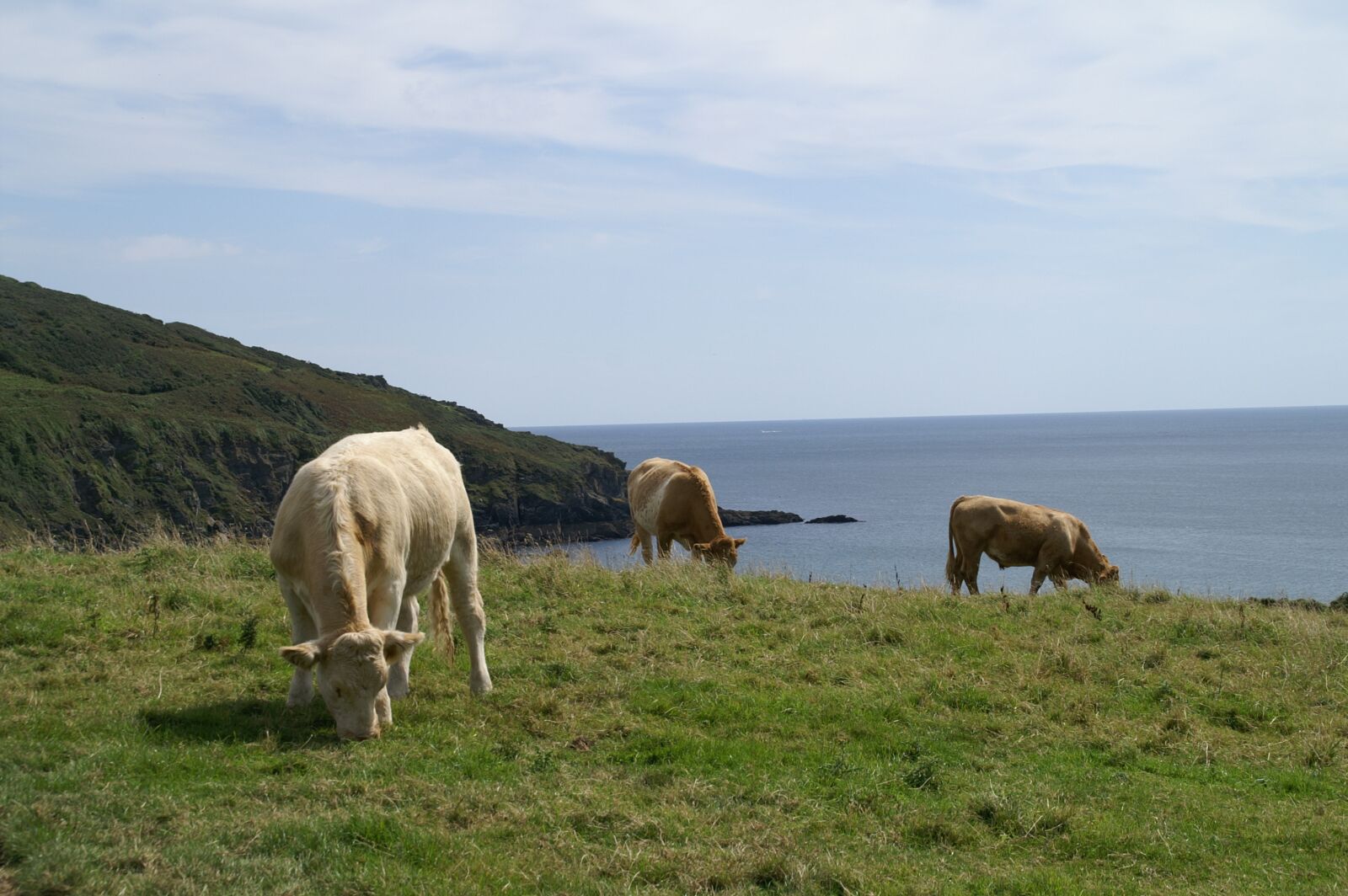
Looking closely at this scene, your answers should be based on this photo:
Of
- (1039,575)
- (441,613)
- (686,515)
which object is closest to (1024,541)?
(1039,575)

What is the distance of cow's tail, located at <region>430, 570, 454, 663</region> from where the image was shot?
9883mm

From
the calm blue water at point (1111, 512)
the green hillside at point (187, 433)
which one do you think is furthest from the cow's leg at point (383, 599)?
the green hillside at point (187, 433)

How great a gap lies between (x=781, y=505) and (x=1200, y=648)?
344 feet

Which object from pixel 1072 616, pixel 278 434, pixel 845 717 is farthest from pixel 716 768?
pixel 278 434

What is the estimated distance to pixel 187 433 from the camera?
69375 mm

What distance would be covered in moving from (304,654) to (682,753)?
2.73 m

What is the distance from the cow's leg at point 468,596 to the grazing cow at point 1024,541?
1180 cm

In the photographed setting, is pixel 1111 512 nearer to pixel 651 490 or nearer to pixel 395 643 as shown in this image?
pixel 651 490

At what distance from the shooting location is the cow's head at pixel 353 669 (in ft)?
24.1

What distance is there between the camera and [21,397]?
66312mm

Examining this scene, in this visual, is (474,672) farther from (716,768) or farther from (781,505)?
(781,505)

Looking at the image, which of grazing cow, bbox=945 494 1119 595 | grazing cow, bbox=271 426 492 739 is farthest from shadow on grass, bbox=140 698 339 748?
grazing cow, bbox=945 494 1119 595

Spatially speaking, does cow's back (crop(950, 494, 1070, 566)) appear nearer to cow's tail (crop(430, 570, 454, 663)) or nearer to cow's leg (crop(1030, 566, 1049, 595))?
cow's leg (crop(1030, 566, 1049, 595))

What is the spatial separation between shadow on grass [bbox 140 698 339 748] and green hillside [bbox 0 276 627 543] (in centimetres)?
4350
